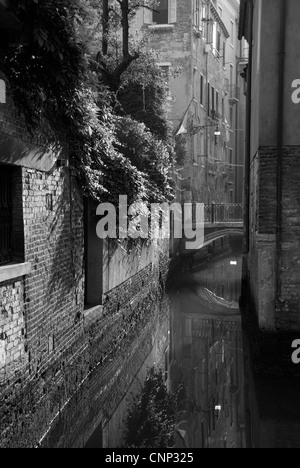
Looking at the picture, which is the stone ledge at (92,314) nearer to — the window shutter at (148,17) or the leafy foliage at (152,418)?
the leafy foliage at (152,418)

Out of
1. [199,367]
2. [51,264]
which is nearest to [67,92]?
[51,264]

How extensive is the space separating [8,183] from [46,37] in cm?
142

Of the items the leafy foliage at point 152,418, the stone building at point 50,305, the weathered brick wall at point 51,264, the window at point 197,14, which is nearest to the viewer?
the stone building at point 50,305

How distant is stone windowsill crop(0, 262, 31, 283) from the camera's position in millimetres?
5078

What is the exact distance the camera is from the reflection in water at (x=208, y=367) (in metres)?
6.46

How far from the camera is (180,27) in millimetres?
20469

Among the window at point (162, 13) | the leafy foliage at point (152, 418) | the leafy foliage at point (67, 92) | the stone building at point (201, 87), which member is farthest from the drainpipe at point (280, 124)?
the window at point (162, 13)

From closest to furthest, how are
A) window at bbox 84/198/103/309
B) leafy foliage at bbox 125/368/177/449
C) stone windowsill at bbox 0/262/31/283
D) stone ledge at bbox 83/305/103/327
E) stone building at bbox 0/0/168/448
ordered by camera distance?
stone windowsill at bbox 0/262/31/283 → stone building at bbox 0/0/168/448 → leafy foliage at bbox 125/368/177/449 → stone ledge at bbox 83/305/103/327 → window at bbox 84/198/103/309

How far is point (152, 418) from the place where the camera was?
6.83 metres

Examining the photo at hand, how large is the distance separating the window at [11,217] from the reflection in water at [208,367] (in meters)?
2.62

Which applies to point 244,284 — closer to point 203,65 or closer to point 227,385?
point 227,385

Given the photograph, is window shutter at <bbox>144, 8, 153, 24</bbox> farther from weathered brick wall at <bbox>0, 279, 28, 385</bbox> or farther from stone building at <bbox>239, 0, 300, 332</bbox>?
weathered brick wall at <bbox>0, 279, 28, 385</bbox>

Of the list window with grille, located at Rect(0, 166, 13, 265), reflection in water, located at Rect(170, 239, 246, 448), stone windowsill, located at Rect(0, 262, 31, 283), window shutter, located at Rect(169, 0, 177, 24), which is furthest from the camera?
window shutter, located at Rect(169, 0, 177, 24)

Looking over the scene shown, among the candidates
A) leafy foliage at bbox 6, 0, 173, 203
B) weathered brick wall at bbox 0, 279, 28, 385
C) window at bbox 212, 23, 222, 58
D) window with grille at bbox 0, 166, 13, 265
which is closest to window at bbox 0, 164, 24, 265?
window with grille at bbox 0, 166, 13, 265
